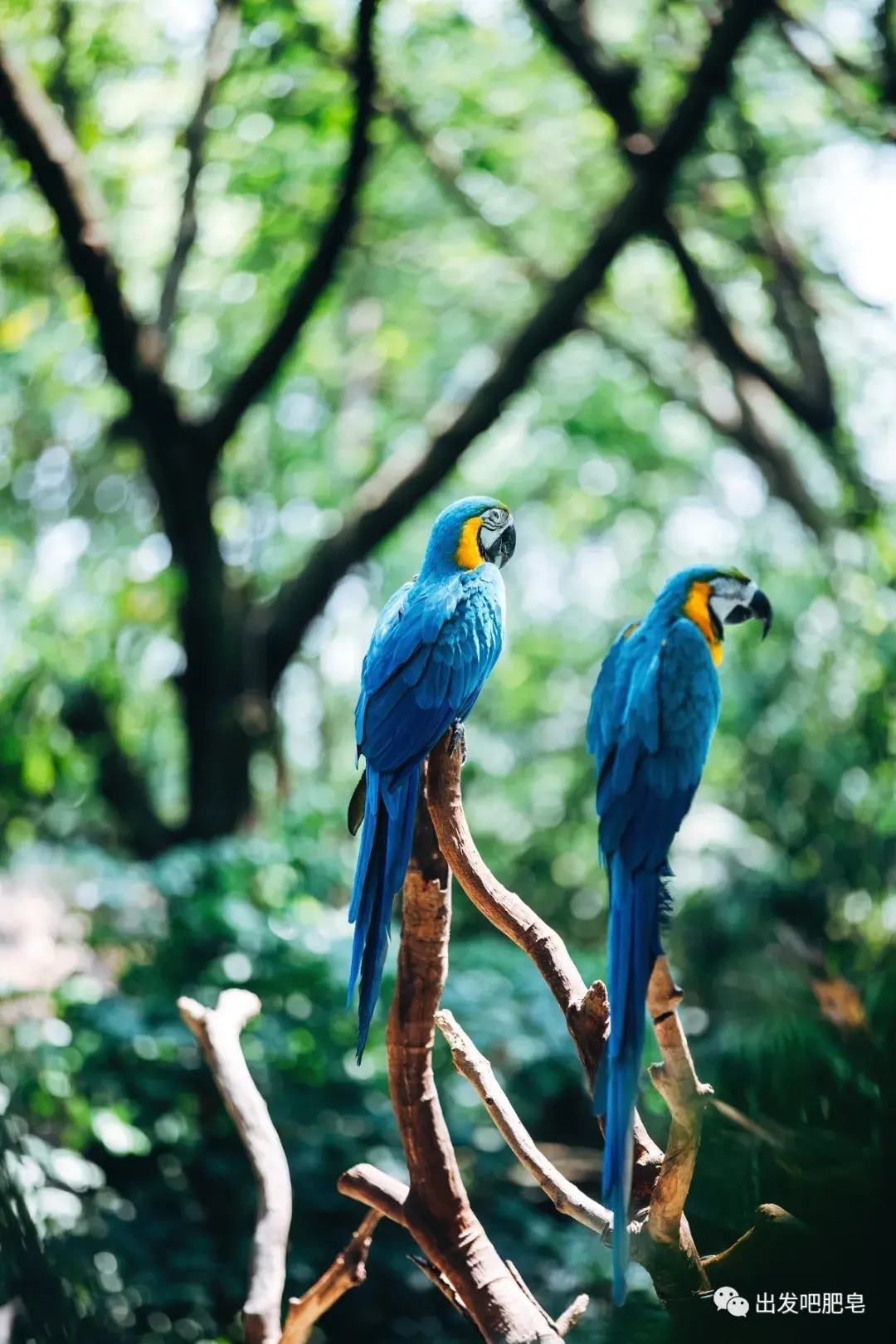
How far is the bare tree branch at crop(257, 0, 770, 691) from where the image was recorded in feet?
7.58

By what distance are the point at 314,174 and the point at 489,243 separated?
60cm

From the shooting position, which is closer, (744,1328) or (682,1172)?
(744,1328)

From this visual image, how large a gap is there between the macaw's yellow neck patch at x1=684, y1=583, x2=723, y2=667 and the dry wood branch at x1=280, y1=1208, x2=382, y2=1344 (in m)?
0.74

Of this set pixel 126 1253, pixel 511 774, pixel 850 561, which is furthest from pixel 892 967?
pixel 511 774

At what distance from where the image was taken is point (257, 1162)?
4.34 feet

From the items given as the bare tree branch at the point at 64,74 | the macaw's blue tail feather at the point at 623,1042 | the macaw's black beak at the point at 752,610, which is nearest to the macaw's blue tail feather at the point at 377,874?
the macaw's blue tail feather at the point at 623,1042

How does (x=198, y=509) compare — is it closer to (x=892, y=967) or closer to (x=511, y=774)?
(x=511, y=774)

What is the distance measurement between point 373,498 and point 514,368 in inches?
18.8

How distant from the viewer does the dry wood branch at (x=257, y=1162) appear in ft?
4.11

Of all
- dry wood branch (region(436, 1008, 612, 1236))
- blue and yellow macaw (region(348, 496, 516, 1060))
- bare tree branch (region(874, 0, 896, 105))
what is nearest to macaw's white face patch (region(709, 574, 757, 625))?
blue and yellow macaw (region(348, 496, 516, 1060))

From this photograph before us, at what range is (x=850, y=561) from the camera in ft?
9.14

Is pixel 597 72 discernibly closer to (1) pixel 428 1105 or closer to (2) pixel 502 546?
(2) pixel 502 546

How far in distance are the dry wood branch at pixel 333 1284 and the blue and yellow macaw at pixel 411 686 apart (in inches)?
13.8

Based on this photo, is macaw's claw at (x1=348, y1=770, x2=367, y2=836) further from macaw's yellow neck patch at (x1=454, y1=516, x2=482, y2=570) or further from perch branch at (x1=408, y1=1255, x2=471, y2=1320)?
perch branch at (x1=408, y1=1255, x2=471, y2=1320)
